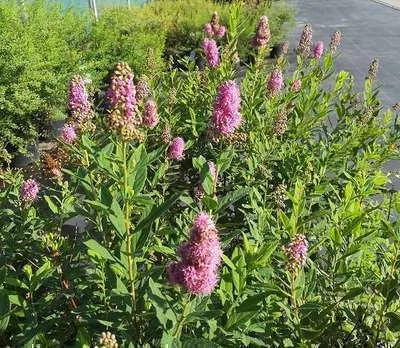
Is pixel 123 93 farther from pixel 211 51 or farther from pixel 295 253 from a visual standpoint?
pixel 211 51

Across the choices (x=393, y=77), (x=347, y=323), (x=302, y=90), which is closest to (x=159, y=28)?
(x=393, y=77)

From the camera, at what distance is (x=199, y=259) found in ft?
4.03

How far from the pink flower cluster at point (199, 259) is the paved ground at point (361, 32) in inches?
252

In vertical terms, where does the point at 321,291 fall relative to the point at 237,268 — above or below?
below

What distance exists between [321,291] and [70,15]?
6.06m

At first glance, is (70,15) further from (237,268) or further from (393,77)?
(237,268)

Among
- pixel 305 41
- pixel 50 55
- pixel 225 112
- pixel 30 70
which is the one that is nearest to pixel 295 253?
pixel 225 112

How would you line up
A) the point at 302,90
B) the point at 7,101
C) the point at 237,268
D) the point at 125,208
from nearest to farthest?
the point at 125,208, the point at 237,268, the point at 302,90, the point at 7,101

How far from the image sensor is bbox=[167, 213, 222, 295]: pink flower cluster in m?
1.22

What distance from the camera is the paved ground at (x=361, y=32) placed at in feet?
28.6

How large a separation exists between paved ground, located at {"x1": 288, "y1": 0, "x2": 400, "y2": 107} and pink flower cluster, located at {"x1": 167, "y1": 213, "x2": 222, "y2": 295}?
6411 millimetres

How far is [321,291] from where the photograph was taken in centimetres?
193

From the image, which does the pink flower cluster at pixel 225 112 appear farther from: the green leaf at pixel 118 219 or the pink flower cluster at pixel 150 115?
the green leaf at pixel 118 219

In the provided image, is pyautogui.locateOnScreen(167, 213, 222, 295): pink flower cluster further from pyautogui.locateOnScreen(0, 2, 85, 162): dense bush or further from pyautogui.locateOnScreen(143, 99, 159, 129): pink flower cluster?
pyautogui.locateOnScreen(0, 2, 85, 162): dense bush
